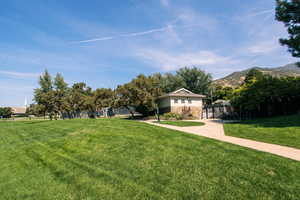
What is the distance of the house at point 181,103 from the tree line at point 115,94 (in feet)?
5.32

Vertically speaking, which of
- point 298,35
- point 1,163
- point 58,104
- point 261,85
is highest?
point 298,35

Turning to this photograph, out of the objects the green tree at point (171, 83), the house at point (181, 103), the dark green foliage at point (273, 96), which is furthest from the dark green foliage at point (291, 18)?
the green tree at point (171, 83)

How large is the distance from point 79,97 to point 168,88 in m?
20.0

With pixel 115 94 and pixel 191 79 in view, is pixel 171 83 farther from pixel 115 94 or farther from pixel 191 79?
pixel 115 94

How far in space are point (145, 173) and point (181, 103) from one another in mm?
21452

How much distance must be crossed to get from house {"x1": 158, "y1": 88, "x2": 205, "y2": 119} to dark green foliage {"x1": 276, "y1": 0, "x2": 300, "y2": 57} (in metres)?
14.2

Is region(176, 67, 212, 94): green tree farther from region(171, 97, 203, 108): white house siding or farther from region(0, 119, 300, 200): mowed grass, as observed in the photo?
region(0, 119, 300, 200): mowed grass

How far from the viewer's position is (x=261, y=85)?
1515cm

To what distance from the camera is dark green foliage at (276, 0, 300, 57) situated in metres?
10.9

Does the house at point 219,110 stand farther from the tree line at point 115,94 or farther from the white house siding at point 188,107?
the tree line at point 115,94

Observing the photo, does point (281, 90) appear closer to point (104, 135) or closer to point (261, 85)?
point (261, 85)

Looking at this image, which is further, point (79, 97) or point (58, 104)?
point (79, 97)

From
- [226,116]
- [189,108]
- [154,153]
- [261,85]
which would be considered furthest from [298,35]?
[189,108]

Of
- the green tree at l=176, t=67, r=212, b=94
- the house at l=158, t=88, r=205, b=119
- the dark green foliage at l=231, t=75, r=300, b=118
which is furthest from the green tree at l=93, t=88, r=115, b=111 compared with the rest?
the dark green foliage at l=231, t=75, r=300, b=118
